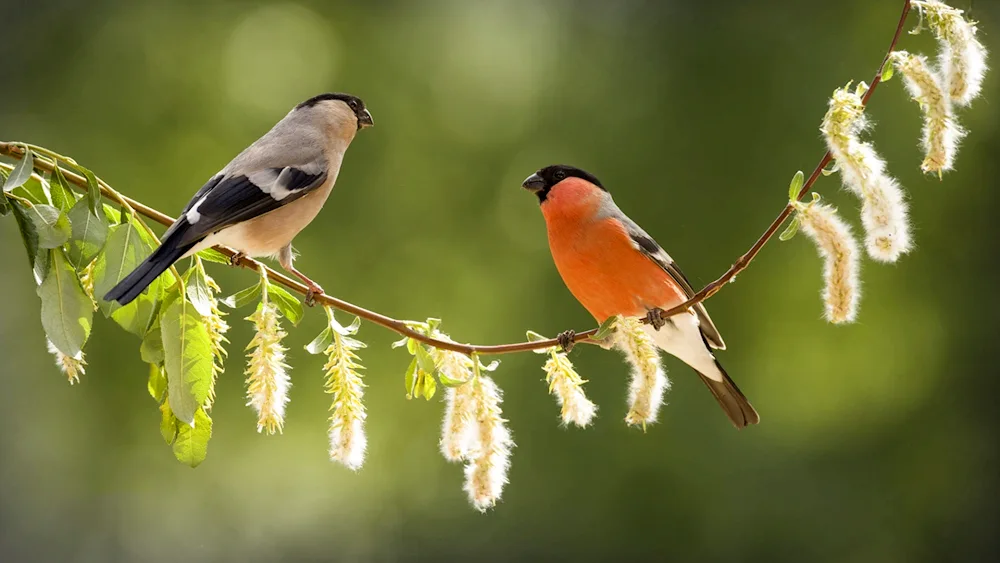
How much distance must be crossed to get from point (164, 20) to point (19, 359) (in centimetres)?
188

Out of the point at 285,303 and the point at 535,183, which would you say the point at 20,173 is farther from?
the point at 535,183

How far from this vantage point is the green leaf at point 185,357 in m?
0.94

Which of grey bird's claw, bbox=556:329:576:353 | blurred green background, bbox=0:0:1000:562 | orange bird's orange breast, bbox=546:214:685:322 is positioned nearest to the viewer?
grey bird's claw, bbox=556:329:576:353

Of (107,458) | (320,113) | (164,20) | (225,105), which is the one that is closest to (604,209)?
(320,113)

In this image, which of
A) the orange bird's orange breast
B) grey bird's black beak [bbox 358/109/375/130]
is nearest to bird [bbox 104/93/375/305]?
grey bird's black beak [bbox 358/109/375/130]

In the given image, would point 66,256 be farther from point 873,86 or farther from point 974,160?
point 974,160

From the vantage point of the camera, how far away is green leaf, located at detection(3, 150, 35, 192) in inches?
35.9

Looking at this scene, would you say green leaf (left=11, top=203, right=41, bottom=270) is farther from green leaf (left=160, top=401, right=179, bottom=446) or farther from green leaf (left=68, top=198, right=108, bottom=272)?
green leaf (left=160, top=401, right=179, bottom=446)

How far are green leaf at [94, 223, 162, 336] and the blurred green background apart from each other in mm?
3183

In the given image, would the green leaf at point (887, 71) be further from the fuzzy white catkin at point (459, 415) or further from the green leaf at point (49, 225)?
the green leaf at point (49, 225)

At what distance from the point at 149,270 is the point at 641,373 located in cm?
46

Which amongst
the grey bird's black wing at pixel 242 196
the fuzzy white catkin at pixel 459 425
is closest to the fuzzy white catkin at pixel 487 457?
the fuzzy white catkin at pixel 459 425

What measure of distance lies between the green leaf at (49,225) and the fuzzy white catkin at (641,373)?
0.52 m

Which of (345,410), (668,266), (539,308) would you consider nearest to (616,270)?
(668,266)
